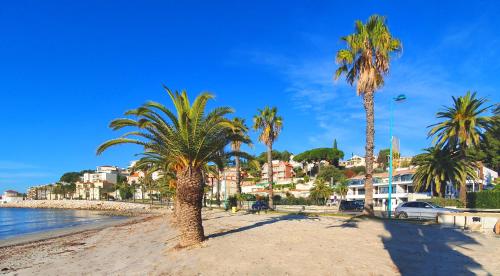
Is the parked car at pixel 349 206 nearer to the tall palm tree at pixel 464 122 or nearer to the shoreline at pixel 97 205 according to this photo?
the tall palm tree at pixel 464 122

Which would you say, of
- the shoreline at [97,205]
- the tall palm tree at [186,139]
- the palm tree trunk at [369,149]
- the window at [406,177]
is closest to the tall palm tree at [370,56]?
the palm tree trunk at [369,149]

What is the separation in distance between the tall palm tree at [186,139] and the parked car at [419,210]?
Answer: 59.1 feet

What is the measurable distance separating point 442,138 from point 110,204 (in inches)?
4179

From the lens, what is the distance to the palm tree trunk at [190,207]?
51.4 feet

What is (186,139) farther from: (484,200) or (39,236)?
(484,200)

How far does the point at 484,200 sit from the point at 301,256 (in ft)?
132

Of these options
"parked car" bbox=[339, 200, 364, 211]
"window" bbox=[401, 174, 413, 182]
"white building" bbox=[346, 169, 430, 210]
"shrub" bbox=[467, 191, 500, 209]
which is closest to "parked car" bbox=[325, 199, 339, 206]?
"white building" bbox=[346, 169, 430, 210]

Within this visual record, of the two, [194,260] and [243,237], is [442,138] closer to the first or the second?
[243,237]

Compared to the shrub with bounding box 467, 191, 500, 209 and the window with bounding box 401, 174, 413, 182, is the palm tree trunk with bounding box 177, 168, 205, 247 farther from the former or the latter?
the window with bounding box 401, 174, 413, 182

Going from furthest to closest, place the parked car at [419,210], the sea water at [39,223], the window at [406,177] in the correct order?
the window at [406,177]
the sea water at [39,223]
the parked car at [419,210]

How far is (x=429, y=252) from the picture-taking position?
13.0 metres

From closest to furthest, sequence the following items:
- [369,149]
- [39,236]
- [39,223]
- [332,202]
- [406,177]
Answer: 1. [369,149]
2. [39,236]
3. [39,223]
4. [406,177]
5. [332,202]

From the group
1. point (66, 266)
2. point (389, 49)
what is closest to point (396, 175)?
point (389, 49)

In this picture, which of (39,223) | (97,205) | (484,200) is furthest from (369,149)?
(97,205)
